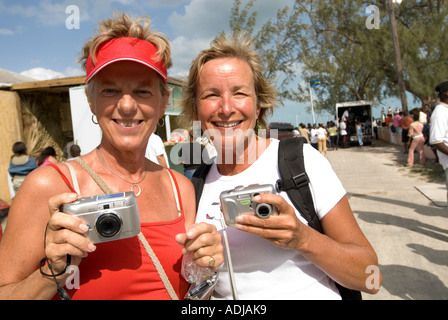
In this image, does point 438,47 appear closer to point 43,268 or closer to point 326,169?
point 326,169

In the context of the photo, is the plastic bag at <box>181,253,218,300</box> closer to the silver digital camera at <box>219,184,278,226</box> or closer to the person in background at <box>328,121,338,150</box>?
the silver digital camera at <box>219,184,278,226</box>

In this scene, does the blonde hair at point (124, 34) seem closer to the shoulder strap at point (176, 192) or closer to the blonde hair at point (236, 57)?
the blonde hair at point (236, 57)

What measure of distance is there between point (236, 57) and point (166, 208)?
36.9 inches

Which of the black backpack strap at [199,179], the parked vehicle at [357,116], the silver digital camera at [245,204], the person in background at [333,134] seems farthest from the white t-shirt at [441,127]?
the parked vehicle at [357,116]

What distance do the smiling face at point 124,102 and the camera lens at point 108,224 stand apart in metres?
0.49

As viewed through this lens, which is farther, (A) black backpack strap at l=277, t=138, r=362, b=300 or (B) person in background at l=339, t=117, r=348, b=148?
(B) person in background at l=339, t=117, r=348, b=148

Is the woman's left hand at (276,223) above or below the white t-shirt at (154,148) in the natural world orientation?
below

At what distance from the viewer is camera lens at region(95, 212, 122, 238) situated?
110 centimetres

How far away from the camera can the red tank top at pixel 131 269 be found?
1308 mm

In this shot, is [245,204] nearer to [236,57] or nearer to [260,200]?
[260,200]

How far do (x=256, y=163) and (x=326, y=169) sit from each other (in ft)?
1.19

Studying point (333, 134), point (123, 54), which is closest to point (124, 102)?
point (123, 54)

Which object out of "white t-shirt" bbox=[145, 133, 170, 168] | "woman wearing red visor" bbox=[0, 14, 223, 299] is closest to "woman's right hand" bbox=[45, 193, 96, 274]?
"woman wearing red visor" bbox=[0, 14, 223, 299]
